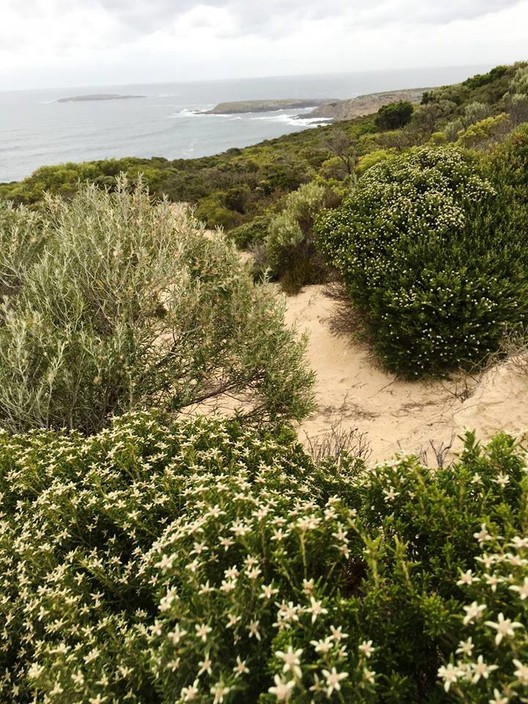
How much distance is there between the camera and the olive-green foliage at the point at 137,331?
4.85 metres

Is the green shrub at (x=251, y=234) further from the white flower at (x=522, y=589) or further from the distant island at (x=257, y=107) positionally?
the distant island at (x=257, y=107)

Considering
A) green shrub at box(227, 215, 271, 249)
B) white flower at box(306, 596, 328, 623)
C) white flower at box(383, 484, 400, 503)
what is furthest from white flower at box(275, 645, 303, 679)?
green shrub at box(227, 215, 271, 249)

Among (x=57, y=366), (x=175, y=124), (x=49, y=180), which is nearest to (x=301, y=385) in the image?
(x=57, y=366)

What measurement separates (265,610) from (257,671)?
21 centimetres

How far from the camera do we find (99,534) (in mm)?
3055

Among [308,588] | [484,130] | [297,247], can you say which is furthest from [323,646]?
[484,130]

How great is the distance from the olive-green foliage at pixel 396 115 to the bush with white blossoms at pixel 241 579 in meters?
46.6

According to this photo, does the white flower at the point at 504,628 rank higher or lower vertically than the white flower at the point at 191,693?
higher

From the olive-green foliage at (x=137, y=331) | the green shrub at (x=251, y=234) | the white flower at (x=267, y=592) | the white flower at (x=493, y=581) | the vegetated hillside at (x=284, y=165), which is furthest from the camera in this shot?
the vegetated hillside at (x=284, y=165)

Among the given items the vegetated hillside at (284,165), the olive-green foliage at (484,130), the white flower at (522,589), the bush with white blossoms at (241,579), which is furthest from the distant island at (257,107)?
the white flower at (522,589)

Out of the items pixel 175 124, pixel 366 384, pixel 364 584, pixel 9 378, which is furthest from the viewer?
pixel 175 124

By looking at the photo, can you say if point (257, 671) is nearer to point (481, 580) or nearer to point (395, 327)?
point (481, 580)

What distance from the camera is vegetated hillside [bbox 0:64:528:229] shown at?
23.2 meters

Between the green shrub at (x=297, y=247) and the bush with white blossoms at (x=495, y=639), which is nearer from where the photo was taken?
the bush with white blossoms at (x=495, y=639)
